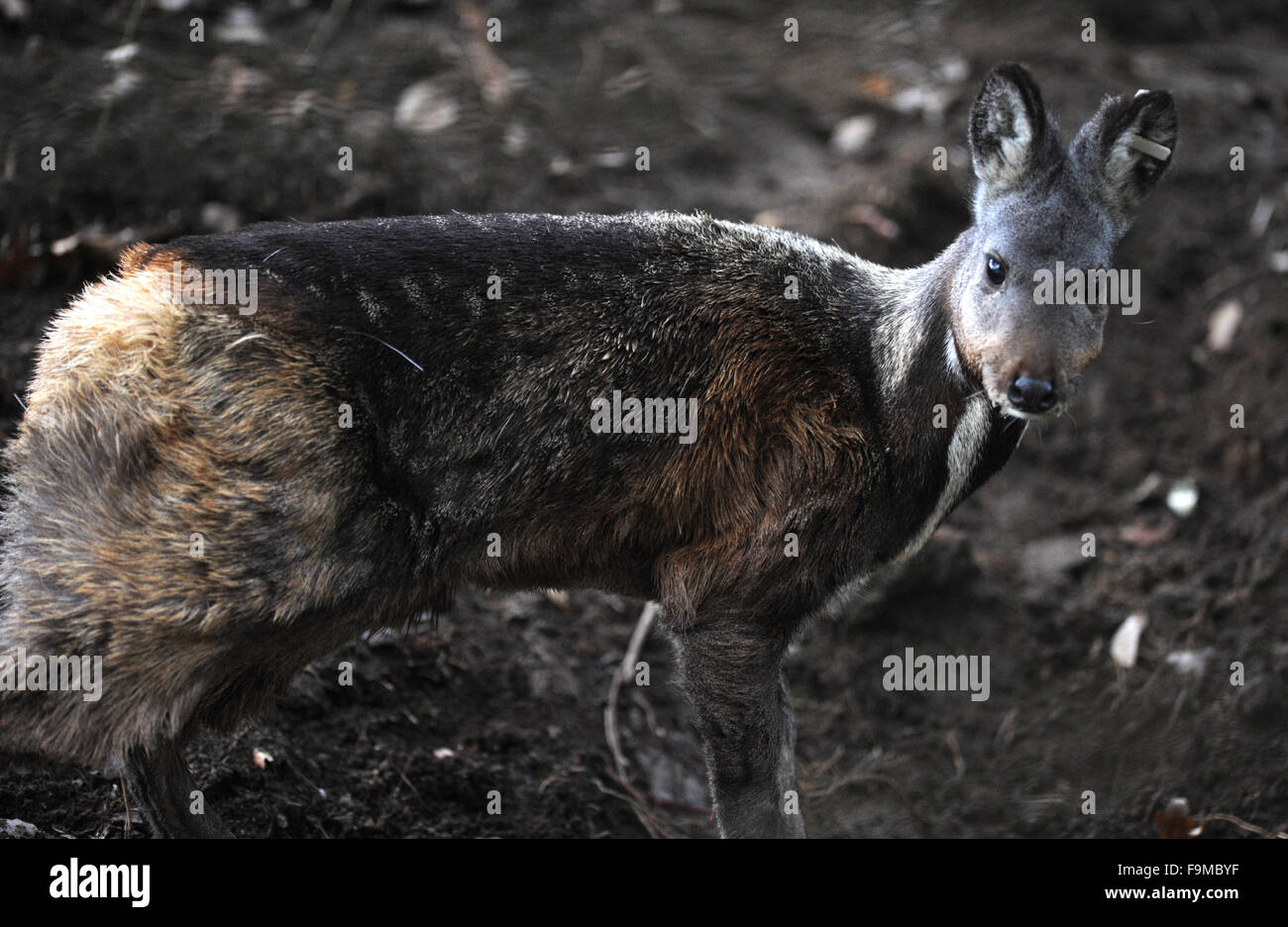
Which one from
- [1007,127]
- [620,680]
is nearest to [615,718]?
[620,680]

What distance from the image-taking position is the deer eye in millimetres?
5703

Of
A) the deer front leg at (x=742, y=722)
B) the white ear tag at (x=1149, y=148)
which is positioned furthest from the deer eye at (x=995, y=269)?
the deer front leg at (x=742, y=722)

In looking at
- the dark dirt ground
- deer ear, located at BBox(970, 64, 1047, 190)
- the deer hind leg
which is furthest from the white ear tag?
the deer hind leg

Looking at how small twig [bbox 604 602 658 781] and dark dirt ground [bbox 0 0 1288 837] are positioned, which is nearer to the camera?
dark dirt ground [bbox 0 0 1288 837]

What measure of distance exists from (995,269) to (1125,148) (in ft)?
3.16

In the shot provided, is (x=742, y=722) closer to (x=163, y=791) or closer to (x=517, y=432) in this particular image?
(x=517, y=432)

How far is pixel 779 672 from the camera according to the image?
601 centimetres

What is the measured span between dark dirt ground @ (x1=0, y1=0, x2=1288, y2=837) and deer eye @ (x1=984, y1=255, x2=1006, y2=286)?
110 cm

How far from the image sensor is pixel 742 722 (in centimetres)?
586

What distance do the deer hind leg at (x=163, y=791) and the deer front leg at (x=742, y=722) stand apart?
2.35 meters

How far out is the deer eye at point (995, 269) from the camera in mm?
5703

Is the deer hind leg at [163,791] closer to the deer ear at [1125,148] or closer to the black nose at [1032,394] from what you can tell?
the black nose at [1032,394]

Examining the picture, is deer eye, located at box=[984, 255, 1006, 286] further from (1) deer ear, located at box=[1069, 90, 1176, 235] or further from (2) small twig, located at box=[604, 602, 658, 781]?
(2) small twig, located at box=[604, 602, 658, 781]

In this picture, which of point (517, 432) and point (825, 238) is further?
point (825, 238)
